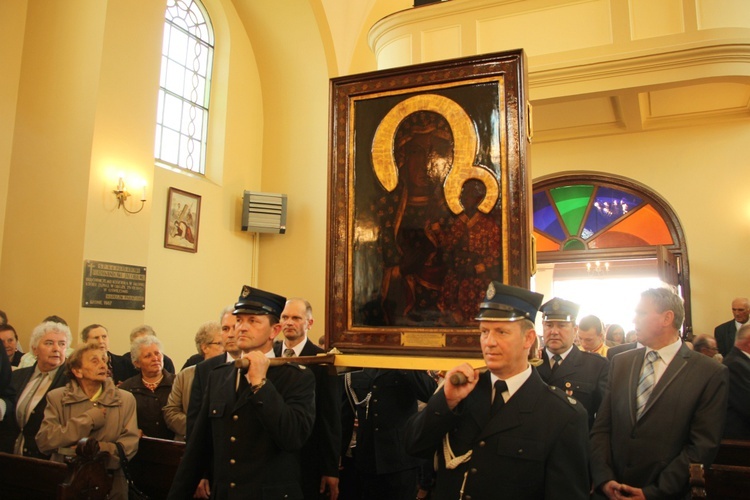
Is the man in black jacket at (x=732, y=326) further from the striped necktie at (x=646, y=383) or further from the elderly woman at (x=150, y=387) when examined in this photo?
the elderly woman at (x=150, y=387)

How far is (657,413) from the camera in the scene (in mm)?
2857

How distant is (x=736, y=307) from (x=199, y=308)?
6.24m

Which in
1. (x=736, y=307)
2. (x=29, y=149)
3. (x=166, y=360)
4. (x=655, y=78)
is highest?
(x=655, y=78)

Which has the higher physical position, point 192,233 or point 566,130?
point 566,130

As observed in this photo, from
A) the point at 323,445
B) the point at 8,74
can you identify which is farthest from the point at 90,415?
the point at 8,74

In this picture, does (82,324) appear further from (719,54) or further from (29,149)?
(719,54)

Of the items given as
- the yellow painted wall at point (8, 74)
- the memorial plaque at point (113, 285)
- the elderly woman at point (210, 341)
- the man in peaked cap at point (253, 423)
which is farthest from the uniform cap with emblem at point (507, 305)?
A: the yellow painted wall at point (8, 74)

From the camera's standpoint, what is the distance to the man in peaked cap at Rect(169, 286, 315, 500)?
249 cm

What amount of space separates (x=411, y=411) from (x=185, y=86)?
260 inches

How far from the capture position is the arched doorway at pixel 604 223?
8.37 metres

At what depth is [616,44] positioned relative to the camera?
649 cm

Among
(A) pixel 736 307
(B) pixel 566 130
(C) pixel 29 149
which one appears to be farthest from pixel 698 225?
(C) pixel 29 149

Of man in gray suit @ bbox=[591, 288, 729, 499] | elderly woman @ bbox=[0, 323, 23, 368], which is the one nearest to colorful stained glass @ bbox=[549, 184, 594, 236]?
man in gray suit @ bbox=[591, 288, 729, 499]

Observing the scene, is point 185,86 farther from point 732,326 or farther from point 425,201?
point 732,326
